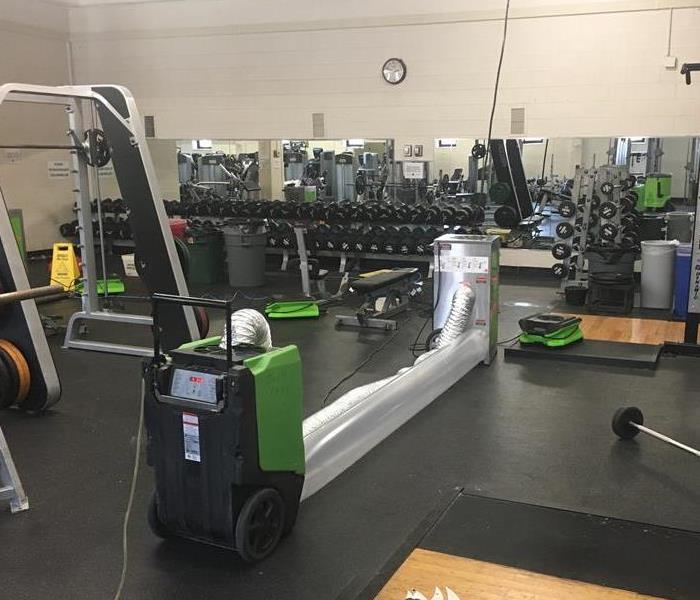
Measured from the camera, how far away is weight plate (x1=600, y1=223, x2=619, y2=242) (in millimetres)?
7039

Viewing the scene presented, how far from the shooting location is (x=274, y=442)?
2.54 meters

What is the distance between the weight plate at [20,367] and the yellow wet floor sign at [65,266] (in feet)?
11.2

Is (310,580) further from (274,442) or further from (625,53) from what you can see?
(625,53)

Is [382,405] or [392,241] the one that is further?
[392,241]

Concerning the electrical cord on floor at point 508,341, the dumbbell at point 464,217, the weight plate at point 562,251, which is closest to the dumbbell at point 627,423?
the electrical cord on floor at point 508,341

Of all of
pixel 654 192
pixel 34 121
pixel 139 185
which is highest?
pixel 34 121

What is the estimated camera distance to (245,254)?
315 inches

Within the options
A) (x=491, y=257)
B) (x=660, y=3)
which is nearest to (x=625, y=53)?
(x=660, y=3)

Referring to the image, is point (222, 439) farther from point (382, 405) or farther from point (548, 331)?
point (548, 331)

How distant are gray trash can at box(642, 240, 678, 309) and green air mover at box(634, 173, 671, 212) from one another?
5.34ft

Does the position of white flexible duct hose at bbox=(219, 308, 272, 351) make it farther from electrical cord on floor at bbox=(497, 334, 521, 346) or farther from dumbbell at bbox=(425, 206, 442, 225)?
dumbbell at bbox=(425, 206, 442, 225)

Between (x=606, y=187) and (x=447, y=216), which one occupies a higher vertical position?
(x=606, y=187)

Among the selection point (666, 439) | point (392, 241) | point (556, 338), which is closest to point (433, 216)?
point (392, 241)

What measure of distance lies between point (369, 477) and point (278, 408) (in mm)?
901
